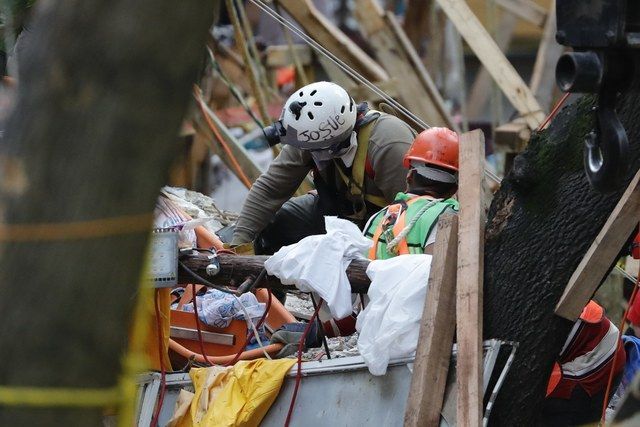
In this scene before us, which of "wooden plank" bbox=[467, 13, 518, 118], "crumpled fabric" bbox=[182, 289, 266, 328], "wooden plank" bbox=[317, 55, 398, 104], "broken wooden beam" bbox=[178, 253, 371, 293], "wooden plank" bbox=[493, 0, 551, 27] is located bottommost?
"wooden plank" bbox=[467, 13, 518, 118]

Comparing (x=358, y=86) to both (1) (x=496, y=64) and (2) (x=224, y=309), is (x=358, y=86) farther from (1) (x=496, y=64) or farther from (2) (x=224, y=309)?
(2) (x=224, y=309)

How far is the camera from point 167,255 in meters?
5.73

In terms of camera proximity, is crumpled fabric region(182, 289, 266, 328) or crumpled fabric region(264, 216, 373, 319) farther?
crumpled fabric region(182, 289, 266, 328)

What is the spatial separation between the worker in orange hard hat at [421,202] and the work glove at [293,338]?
1.85ft

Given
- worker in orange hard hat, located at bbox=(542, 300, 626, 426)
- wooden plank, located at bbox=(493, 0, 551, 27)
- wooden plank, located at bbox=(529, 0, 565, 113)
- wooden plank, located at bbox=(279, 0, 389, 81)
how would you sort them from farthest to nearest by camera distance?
wooden plank, located at bbox=(493, 0, 551, 27) → wooden plank, located at bbox=(529, 0, 565, 113) → wooden plank, located at bbox=(279, 0, 389, 81) → worker in orange hard hat, located at bbox=(542, 300, 626, 426)

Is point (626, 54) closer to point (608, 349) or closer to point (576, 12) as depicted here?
point (576, 12)

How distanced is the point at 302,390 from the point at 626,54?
2.16 metres

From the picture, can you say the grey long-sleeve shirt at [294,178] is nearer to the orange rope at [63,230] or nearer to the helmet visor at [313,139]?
the helmet visor at [313,139]

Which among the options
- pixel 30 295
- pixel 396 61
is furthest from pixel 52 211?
pixel 396 61

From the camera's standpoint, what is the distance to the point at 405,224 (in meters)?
5.64

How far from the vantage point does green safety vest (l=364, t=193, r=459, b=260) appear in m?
5.57

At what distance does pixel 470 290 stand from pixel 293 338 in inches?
60.9

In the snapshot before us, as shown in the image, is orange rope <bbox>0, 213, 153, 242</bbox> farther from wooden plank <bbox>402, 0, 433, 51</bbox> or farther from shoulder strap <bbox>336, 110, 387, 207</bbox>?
wooden plank <bbox>402, 0, 433, 51</bbox>

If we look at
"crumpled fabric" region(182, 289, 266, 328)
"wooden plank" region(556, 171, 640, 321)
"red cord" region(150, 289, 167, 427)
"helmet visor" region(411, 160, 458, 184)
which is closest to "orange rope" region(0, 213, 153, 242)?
"wooden plank" region(556, 171, 640, 321)
